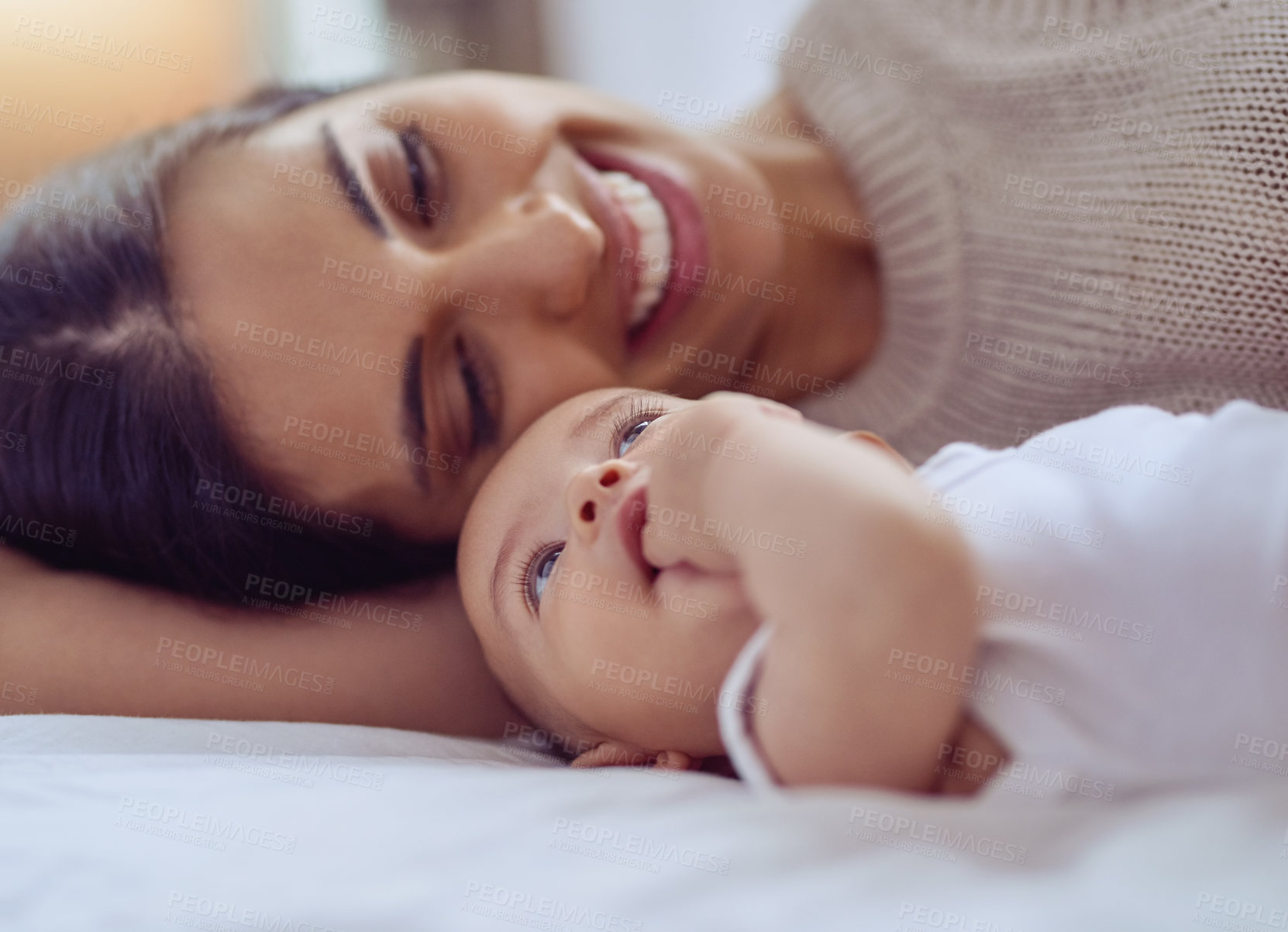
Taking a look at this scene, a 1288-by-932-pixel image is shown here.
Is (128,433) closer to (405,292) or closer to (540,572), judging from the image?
(405,292)

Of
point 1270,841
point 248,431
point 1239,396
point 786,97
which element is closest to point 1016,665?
point 1270,841

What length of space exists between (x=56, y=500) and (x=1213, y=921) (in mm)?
823

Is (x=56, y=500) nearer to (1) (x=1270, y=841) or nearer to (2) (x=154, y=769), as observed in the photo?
(2) (x=154, y=769)

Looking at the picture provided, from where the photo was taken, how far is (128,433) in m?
0.71

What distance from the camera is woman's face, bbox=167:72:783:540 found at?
0.68 meters

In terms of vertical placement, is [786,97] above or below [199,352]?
above

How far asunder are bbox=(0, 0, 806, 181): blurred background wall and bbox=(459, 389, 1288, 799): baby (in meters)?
0.78

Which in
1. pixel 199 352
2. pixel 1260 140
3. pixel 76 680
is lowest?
pixel 76 680

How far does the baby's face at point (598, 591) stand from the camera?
18.4 inches

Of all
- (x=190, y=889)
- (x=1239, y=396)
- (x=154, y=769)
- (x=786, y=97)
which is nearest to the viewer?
(x=190, y=889)

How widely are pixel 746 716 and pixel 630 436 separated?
0.22 m

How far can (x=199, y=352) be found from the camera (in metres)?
0.69

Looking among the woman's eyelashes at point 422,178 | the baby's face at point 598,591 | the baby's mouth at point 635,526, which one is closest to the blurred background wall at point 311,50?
the woman's eyelashes at point 422,178

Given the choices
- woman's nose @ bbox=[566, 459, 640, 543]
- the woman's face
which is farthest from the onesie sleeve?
the woman's face
